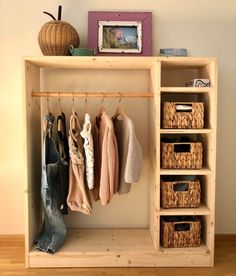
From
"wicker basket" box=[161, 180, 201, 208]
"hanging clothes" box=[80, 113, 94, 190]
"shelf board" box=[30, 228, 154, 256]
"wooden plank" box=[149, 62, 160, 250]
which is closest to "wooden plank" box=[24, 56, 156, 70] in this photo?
"wooden plank" box=[149, 62, 160, 250]

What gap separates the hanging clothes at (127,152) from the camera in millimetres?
2080

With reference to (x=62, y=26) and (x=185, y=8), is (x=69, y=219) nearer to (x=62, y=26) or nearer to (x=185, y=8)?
(x=62, y=26)

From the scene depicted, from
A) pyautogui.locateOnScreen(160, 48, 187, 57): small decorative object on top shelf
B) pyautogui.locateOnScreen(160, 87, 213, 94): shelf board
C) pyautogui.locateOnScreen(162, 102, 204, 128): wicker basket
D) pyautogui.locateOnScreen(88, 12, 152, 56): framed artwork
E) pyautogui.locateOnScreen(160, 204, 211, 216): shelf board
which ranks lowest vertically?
pyautogui.locateOnScreen(160, 204, 211, 216): shelf board

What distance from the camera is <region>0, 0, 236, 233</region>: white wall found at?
245 centimetres

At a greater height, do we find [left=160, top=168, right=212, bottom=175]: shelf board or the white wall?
the white wall

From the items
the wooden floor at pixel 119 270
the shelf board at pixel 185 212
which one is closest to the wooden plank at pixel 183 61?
the shelf board at pixel 185 212

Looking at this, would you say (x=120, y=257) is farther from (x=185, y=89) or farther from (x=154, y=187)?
(x=185, y=89)

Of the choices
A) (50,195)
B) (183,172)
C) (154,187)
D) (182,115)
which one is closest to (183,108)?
(182,115)

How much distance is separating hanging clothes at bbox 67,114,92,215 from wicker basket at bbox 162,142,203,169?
23.7 inches

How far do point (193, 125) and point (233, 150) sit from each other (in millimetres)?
644

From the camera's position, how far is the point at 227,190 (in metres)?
2.61

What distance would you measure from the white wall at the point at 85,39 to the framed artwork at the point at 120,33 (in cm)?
7

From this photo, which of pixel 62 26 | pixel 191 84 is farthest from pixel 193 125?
pixel 62 26

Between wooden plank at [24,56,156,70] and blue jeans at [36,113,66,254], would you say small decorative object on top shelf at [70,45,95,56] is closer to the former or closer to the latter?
wooden plank at [24,56,156,70]
